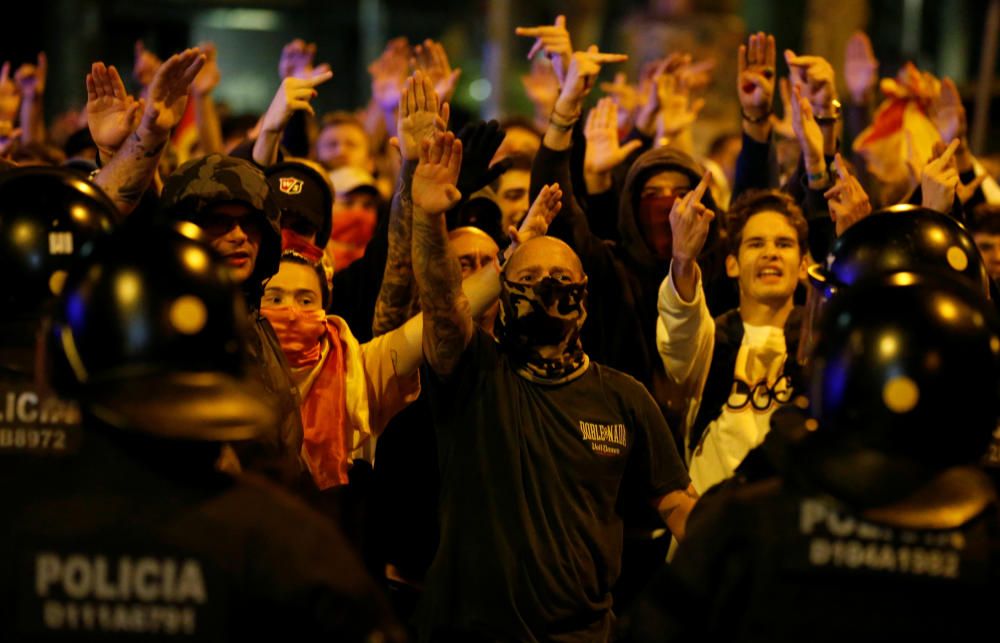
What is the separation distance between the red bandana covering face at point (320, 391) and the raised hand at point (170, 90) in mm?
707

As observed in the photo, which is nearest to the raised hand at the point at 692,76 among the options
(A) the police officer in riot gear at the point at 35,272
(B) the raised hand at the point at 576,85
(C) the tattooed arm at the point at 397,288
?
(B) the raised hand at the point at 576,85

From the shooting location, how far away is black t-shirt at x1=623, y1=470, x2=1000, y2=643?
9.59 ft

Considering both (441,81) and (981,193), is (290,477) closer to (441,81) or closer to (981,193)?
(441,81)

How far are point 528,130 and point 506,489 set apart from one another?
13.5ft

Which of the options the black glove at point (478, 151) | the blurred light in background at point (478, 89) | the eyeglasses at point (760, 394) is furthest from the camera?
the blurred light in background at point (478, 89)

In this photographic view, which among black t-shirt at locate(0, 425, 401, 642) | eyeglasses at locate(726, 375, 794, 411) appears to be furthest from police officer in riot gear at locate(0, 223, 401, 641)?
eyeglasses at locate(726, 375, 794, 411)

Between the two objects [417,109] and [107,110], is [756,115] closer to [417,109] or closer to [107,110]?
[417,109]

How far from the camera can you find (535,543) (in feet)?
14.6

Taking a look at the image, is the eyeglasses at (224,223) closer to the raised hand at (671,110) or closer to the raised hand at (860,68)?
the raised hand at (671,110)

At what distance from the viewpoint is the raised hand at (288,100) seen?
20.4 ft

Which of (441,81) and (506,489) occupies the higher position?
(441,81)

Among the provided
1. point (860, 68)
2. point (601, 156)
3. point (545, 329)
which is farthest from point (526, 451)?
point (860, 68)

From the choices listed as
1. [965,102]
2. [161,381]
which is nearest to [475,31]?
[965,102]

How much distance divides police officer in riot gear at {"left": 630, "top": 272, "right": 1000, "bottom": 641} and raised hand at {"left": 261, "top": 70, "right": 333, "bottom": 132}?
3634 millimetres
